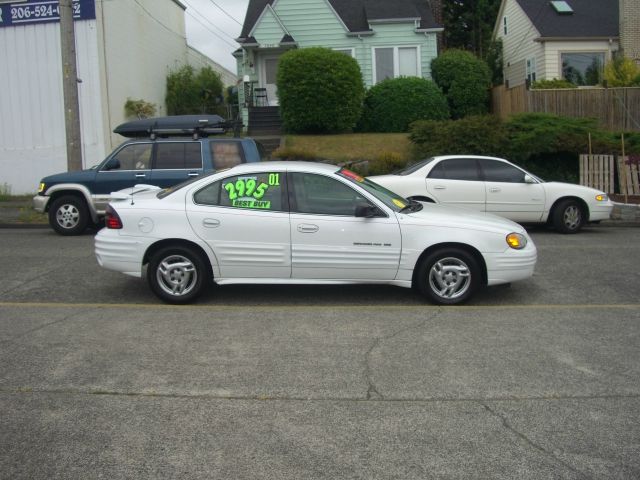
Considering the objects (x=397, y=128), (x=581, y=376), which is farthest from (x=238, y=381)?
(x=397, y=128)

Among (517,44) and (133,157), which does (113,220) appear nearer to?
(133,157)

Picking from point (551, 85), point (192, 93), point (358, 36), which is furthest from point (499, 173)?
point (192, 93)

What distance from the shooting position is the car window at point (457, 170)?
13820 millimetres

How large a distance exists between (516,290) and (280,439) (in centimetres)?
514

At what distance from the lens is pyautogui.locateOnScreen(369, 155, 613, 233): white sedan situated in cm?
1371

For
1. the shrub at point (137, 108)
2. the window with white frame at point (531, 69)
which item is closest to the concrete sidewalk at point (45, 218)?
the shrub at point (137, 108)

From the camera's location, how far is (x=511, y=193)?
13.8m

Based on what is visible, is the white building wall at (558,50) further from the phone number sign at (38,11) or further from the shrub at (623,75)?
the phone number sign at (38,11)

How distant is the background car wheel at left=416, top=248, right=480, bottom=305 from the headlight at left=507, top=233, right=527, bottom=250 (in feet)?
1.48

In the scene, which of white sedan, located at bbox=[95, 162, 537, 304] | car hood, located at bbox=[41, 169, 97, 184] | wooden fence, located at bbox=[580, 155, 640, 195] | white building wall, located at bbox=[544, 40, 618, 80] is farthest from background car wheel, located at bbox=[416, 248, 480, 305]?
white building wall, located at bbox=[544, 40, 618, 80]

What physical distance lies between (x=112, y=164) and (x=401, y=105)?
1264cm

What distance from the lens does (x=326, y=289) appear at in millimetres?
9070

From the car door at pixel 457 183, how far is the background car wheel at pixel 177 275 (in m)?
6.64

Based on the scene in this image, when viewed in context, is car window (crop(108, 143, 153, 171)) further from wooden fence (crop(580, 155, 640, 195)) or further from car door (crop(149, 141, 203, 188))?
wooden fence (crop(580, 155, 640, 195))
